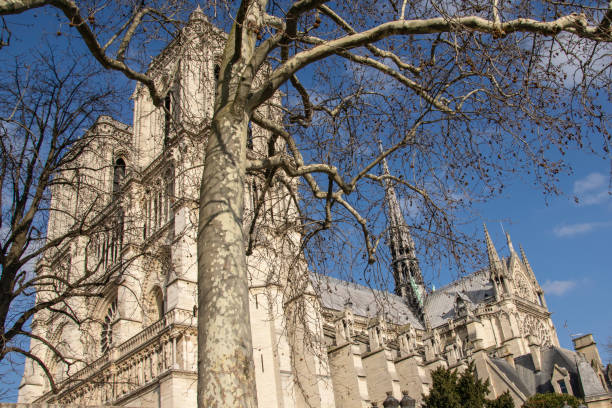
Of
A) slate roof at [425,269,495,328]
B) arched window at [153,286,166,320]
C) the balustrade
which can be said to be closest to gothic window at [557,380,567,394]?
slate roof at [425,269,495,328]

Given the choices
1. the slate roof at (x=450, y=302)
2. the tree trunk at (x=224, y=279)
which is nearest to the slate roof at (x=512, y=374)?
the slate roof at (x=450, y=302)

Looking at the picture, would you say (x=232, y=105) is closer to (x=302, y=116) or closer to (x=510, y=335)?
(x=302, y=116)

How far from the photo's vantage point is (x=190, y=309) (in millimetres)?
18453

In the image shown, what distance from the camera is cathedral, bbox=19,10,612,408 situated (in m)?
10.1

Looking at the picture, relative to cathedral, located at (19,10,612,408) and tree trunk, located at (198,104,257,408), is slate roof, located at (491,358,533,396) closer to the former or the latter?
cathedral, located at (19,10,612,408)

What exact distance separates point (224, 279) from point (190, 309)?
14373 millimetres

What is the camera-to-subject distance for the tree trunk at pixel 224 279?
431 cm

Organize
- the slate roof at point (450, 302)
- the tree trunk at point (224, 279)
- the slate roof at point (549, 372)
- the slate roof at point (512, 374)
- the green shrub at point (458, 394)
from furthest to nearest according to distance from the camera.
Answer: the slate roof at point (450, 302)
the slate roof at point (512, 374)
the slate roof at point (549, 372)
the green shrub at point (458, 394)
the tree trunk at point (224, 279)

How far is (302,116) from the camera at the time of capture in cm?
817

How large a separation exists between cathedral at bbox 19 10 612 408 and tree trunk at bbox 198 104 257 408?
1630 millimetres

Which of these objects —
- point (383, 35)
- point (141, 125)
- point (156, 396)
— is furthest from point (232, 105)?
point (141, 125)

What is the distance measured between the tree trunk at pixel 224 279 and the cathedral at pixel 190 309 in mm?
1630

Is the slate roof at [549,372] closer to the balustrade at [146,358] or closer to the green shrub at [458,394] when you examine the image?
the green shrub at [458,394]

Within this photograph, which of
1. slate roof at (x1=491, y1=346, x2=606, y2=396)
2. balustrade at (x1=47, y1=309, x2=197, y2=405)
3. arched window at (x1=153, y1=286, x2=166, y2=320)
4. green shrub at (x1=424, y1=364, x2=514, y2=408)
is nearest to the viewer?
balustrade at (x1=47, y1=309, x2=197, y2=405)
